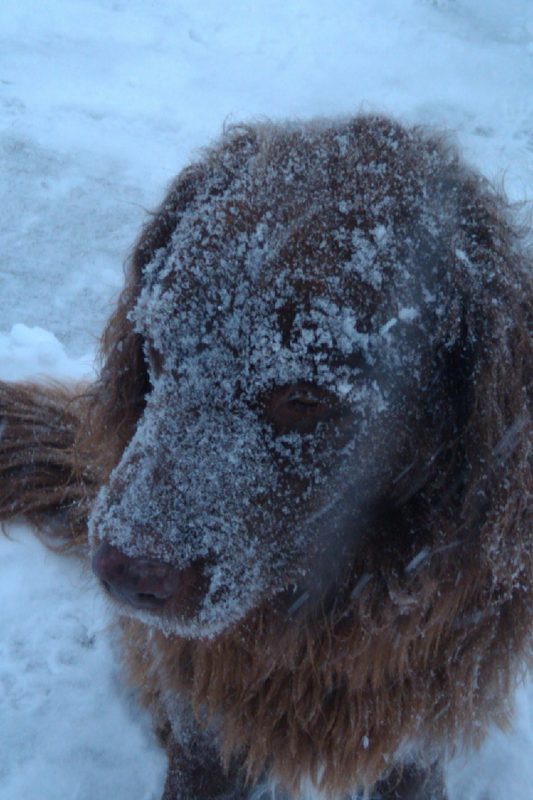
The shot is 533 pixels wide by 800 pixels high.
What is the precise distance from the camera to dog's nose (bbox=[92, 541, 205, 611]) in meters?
1.47

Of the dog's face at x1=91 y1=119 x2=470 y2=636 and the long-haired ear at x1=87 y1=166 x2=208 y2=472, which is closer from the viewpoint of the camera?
the dog's face at x1=91 y1=119 x2=470 y2=636

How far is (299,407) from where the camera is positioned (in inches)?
61.0

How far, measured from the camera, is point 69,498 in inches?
108

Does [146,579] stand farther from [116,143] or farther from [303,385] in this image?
[116,143]

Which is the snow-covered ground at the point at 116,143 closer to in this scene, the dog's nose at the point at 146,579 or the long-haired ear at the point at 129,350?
the long-haired ear at the point at 129,350

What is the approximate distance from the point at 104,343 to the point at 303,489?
2.64ft

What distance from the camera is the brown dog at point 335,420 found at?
5.01 feet

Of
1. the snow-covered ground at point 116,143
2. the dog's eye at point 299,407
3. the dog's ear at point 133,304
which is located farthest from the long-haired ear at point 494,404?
the dog's ear at point 133,304

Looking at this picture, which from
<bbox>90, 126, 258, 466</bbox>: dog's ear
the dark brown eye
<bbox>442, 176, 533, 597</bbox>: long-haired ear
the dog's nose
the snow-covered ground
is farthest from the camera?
the snow-covered ground

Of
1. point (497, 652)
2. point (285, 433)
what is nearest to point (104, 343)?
point (285, 433)

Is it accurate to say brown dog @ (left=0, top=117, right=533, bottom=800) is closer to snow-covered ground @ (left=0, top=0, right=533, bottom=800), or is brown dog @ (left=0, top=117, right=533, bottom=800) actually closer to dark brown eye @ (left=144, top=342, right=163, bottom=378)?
dark brown eye @ (left=144, top=342, right=163, bottom=378)

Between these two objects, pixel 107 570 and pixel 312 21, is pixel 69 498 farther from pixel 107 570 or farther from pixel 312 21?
pixel 312 21

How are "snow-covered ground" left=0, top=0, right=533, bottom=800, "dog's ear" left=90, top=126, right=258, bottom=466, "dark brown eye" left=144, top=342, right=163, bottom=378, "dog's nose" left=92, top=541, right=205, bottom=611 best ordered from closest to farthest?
"dog's nose" left=92, top=541, right=205, bottom=611 < "dark brown eye" left=144, top=342, right=163, bottom=378 < "dog's ear" left=90, top=126, right=258, bottom=466 < "snow-covered ground" left=0, top=0, right=533, bottom=800

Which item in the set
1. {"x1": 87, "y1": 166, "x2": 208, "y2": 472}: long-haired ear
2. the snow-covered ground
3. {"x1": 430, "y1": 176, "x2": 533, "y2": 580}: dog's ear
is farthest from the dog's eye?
the snow-covered ground
